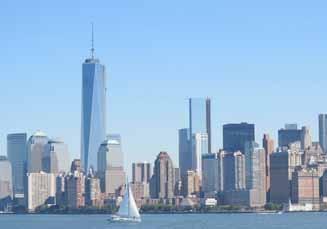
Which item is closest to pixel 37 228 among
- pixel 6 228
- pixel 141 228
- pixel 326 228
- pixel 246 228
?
pixel 6 228

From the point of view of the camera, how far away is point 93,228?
136125 millimetres

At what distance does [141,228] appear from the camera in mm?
134500

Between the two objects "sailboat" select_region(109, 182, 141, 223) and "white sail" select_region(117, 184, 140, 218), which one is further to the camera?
"white sail" select_region(117, 184, 140, 218)

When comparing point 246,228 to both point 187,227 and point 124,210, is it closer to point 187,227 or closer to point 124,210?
point 187,227

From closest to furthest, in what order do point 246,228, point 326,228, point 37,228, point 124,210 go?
point 326,228 → point 246,228 → point 37,228 → point 124,210

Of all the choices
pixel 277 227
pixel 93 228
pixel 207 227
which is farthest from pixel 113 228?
pixel 277 227

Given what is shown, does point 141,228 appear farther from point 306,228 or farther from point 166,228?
point 306,228

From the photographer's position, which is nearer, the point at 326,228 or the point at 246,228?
the point at 326,228

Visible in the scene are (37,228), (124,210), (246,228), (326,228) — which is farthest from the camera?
(124,210)

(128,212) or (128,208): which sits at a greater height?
(128,208)

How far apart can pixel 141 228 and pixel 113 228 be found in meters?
3.77

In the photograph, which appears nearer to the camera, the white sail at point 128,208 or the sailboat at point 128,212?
the sailboat at point 128,212

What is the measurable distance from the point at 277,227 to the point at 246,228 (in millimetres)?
5018

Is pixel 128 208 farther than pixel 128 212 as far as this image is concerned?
Yes
